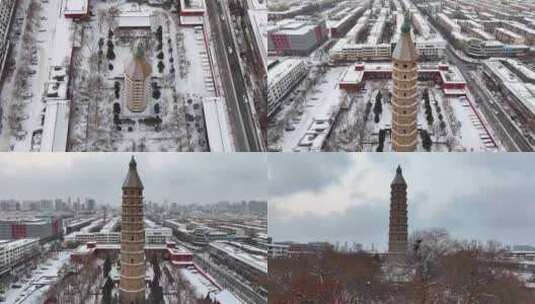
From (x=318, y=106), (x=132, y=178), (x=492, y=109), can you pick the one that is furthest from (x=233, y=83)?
(x=492, y=109)

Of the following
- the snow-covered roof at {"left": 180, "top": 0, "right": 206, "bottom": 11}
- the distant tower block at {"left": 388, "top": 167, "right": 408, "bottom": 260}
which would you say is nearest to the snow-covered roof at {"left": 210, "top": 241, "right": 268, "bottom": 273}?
the distant tower block at {"left": 388, "top": 167, "right": 408, "bottom": 260}

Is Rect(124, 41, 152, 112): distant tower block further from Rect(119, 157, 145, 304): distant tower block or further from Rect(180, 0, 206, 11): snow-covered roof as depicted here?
Rect(180, 0, 206, 11): snow-covered roof

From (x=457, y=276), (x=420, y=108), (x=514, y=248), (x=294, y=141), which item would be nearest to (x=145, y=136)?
(x=294, y=141)

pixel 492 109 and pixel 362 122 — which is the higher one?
pixel 492 109

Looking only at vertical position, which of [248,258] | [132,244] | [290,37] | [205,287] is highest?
[290,37]

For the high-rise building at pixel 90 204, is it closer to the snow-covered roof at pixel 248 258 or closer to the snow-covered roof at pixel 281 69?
the snow-covered roof at pixel 248 258

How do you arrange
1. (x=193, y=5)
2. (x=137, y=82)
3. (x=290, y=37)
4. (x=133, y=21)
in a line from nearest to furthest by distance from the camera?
(x=137, y=82)
(x=290, y=37)
(x=133, y=21)
(x=193, y=5)

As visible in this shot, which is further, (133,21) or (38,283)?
(133,21)

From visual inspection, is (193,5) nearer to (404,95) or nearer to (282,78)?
(282,78)
